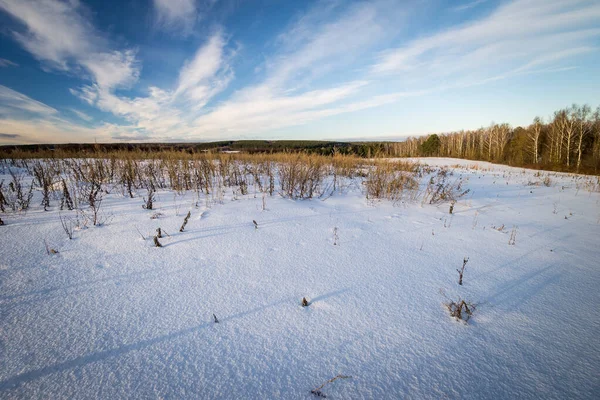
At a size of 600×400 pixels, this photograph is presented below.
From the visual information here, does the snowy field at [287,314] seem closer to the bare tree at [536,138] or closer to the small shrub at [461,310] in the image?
the small shrub at [461,310]

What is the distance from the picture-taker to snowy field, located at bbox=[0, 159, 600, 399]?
1.20m

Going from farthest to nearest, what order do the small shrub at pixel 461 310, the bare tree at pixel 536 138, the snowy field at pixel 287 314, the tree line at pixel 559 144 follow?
the bare tree at pixel 536 138 → the tree line at pixel 559 144 → the small shrub at pixel 461 310 → the snowy field at pixel 287 314

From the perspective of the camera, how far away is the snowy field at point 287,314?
1.20 meters

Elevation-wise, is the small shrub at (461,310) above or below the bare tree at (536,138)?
below

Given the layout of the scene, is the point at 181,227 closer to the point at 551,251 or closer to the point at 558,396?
the point at 558,396

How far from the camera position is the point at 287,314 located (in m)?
1.65

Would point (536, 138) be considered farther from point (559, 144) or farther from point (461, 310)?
point (461, 310)

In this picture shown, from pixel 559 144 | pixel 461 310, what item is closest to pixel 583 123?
pixel 559 144

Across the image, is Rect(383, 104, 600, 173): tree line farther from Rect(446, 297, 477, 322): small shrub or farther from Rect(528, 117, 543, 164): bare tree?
Rect(446, 297, 477, 322): small shrub

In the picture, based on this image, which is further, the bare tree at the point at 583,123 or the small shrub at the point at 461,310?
the bare tree at the point at 583,123

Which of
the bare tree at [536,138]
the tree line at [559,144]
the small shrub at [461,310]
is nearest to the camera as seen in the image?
the small shrub at [461,310]

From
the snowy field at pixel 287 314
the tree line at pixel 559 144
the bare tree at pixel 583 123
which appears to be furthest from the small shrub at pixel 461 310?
the bare tree at pixel 583 123

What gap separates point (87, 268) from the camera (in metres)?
2.14

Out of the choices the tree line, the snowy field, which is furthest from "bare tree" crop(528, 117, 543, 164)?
the snowy field
